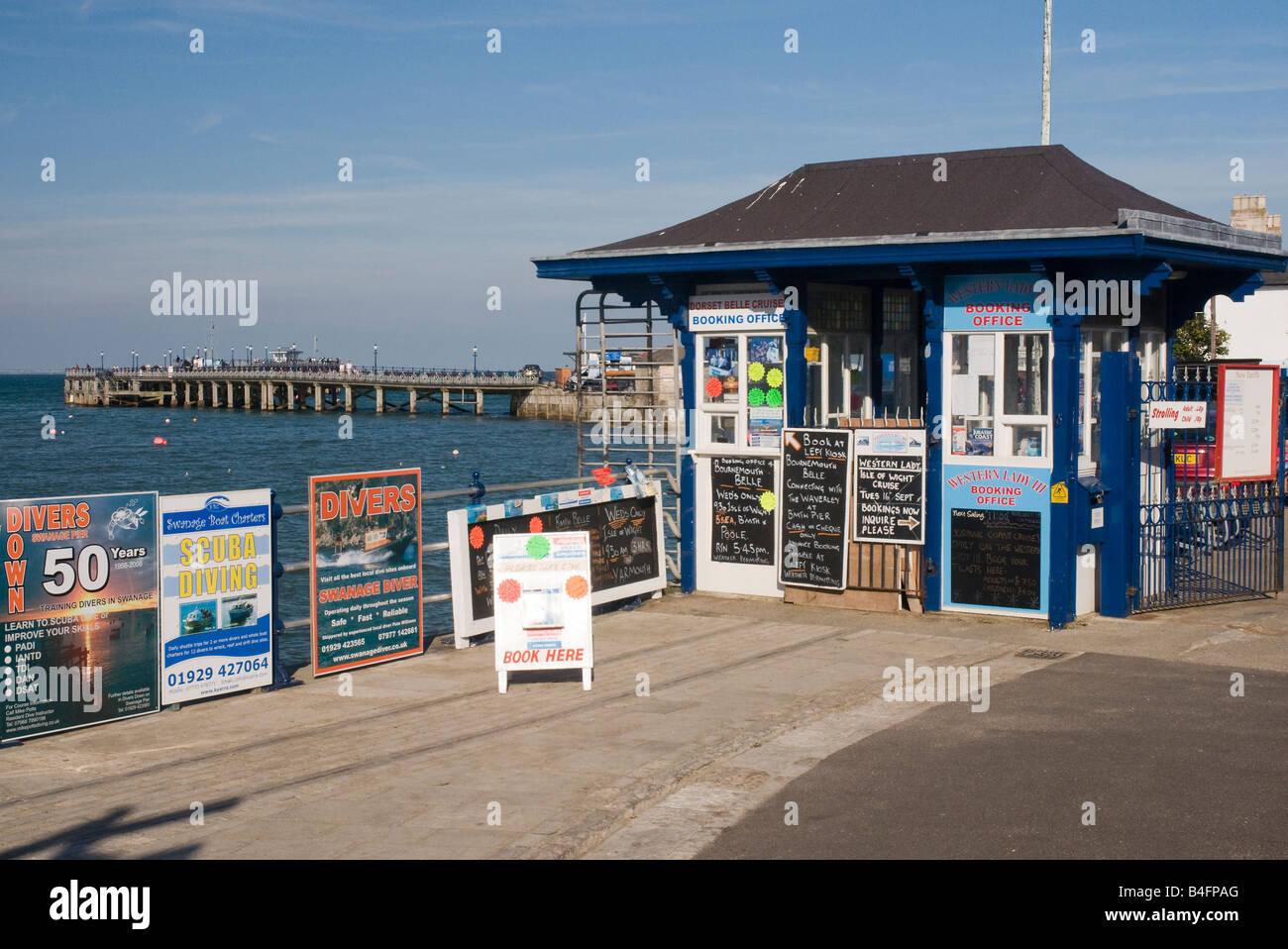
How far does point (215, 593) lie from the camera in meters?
11.1

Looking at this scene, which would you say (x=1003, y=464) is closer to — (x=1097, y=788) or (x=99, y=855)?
(x=1097, y=788)

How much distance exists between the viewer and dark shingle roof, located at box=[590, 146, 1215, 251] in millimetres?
14203

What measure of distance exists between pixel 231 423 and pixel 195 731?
112 metres

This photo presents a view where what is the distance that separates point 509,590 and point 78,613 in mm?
3369

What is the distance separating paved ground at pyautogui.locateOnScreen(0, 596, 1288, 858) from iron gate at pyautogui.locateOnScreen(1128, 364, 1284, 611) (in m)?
1.68

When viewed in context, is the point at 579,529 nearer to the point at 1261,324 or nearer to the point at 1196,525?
the point at 1196,525

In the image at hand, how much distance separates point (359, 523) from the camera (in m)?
12.3

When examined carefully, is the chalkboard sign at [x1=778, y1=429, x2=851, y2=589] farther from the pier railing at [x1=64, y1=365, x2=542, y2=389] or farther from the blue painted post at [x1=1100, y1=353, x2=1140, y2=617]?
the pier railing at [x1=64, y1=365, x2=542, y2=389]

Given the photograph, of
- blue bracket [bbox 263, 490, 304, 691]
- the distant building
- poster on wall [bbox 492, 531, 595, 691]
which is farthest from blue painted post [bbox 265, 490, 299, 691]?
the distant building

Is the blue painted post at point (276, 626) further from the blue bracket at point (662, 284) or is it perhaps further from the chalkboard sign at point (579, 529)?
the blue bracket at point (662, 284)

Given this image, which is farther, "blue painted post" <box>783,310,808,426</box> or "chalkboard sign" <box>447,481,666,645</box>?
"blue painted post" <box>783,310,808,426</box>

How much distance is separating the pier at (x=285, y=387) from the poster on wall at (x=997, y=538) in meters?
113

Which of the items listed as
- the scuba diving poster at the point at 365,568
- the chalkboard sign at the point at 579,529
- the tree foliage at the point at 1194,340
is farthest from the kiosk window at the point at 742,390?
the tree foliage at the point at 1194,340
